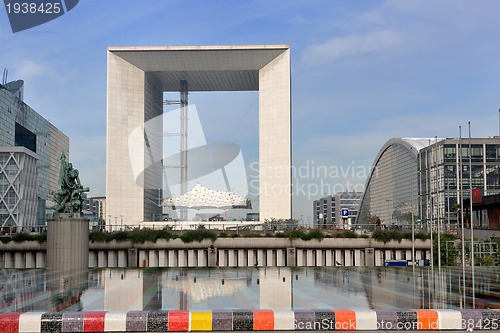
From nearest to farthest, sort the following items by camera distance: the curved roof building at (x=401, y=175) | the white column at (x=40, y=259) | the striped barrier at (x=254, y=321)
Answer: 1. the striped barrier at (x=254, y=321)
2. the white column at (x=40, y=259)
3. the curved roof building at (x=401, y=175)

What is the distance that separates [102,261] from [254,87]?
329 ft

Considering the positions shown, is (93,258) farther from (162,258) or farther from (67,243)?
(67,243)

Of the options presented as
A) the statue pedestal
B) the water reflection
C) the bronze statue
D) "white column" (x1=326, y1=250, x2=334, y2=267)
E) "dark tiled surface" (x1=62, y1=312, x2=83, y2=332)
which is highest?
the bronze statue

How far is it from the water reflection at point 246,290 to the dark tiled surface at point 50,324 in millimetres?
2968

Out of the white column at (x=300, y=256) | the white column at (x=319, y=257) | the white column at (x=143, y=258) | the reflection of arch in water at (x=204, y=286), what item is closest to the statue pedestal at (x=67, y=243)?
the reflection of arch in water at (x=204, y=286)

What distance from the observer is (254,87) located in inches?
5989

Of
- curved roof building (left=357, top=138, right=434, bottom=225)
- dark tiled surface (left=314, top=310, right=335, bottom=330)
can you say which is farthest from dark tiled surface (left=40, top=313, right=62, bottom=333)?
curved roof building (left=357, top=138, right=434, bottom=225)

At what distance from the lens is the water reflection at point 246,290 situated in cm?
2445

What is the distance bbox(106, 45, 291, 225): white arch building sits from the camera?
418 ft

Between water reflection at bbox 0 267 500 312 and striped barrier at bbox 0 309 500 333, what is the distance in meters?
3.02

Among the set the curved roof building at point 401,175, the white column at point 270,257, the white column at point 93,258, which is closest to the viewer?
the white column at point 93,258

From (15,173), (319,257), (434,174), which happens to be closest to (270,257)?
(319,257)

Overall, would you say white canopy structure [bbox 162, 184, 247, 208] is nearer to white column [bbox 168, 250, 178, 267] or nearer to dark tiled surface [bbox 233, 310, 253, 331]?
white column [bbox 168, 250, 178, 267]

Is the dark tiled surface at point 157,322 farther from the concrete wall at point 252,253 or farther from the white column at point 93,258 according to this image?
the white column at point 93,258
